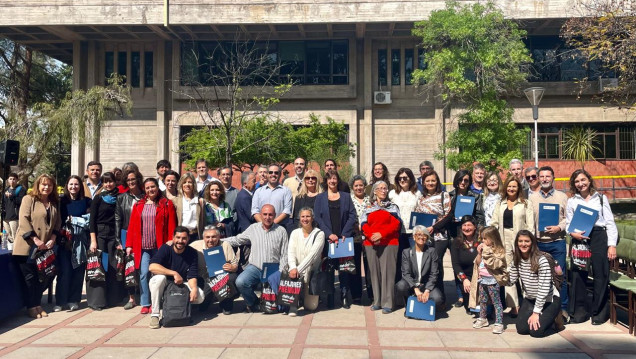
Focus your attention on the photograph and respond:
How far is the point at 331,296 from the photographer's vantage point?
26.1 feet

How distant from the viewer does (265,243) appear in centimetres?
771

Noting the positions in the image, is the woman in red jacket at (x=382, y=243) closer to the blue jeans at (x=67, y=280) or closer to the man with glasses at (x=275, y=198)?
the man with glasses at (x=275, y=198)

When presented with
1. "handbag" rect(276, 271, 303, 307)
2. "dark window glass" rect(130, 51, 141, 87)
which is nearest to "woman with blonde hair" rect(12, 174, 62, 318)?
"handbag" rect(276, 271, 303, 307)

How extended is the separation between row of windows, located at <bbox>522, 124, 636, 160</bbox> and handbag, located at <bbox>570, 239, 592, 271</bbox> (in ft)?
60.9

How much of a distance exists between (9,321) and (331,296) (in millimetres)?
4352

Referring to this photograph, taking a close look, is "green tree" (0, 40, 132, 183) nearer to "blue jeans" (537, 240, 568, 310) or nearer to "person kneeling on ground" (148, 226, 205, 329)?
"person kneeling on ground" (148, 226, 205, 329)

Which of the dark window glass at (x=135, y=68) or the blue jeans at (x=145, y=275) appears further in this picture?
the dark window glass at (x=135, y=68)

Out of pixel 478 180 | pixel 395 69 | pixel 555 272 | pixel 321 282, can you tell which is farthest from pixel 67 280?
pixel 395 69

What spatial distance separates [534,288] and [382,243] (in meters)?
2.06

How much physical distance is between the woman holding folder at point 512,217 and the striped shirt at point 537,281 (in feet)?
1.01

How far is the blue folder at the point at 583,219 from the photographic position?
274 inches

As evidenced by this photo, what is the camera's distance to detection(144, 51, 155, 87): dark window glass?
25219mm

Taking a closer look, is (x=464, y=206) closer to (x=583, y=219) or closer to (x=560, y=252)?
(x=560, y=252)

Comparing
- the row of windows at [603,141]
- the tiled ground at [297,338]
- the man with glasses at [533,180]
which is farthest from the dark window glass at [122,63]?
the man with glasses at [533,180]
